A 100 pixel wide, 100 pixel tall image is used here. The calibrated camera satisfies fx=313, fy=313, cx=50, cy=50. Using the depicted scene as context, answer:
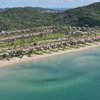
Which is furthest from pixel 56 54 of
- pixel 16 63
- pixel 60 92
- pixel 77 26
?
pixel 77 26

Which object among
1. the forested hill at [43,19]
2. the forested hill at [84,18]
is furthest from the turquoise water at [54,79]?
the forested hill at [84,18]

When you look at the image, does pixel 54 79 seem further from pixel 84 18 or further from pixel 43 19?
pixel 43 19

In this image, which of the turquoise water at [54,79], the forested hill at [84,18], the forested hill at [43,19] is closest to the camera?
the turquoise water at [54,79]

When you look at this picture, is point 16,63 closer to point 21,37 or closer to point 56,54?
point 56,54

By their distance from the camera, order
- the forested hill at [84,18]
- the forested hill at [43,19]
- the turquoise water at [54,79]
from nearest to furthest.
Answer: the turquoise water at [54,79]
the forested hill at [43,19]
the forested hill at [84,18]

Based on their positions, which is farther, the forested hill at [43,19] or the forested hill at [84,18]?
the forested hill at [84,18]

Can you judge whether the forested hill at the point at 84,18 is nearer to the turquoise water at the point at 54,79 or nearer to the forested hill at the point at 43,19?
the forested hill at the point at 43,19
